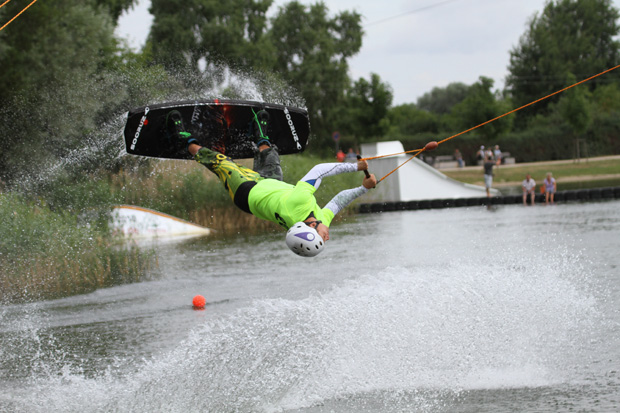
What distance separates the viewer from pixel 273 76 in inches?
538

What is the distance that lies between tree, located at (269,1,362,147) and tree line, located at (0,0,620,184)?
0.32ft

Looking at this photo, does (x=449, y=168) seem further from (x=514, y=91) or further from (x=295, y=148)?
(x=295, y=148)

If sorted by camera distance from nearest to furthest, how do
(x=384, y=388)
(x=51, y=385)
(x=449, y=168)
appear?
1. (x=384, y=388)
2. (x=51, y=385)
3. (x=449, y=168)

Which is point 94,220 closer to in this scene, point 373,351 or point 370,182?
point 373,351

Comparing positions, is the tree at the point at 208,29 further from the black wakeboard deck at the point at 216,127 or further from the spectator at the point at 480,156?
the black wakeboard deck at the point at 216,127

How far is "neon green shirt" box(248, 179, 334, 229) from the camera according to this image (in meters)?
6.72

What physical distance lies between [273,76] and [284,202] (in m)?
7.34

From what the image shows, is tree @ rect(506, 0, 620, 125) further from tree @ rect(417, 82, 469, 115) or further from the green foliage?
the green foliage

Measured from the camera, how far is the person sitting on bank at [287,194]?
6.51m

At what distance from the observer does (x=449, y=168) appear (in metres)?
41.7

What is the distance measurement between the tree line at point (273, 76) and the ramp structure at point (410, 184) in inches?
188

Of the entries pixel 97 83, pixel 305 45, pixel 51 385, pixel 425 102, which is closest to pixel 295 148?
pixel 51 385

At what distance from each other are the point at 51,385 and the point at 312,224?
303 cm

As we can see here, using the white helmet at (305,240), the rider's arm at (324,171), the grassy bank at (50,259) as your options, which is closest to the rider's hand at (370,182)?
the rider's arm at (324,171)
